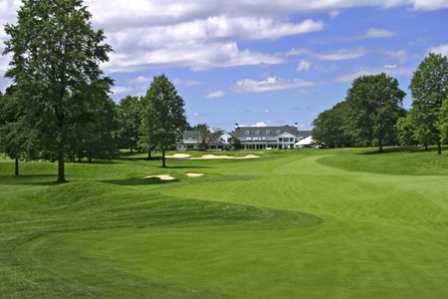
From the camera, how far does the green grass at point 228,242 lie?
32.8ft

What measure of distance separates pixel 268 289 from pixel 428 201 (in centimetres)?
2057

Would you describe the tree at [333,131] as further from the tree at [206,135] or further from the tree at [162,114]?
the tree at [162,114]

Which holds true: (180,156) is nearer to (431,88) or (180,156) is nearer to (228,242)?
(431,88)

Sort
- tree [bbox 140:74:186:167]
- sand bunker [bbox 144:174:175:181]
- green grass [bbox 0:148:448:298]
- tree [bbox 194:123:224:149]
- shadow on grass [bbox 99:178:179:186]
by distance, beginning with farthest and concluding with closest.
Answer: tree [bbox 194:123:224:149] → tree [bbox 140:74:186:167] → sand bunker [bbox 144:174:175:181] → shadow on grass [bbox 99:178:179:186] → green grass [bbox 0:148:448:298]

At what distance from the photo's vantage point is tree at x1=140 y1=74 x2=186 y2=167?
7281 centimetres

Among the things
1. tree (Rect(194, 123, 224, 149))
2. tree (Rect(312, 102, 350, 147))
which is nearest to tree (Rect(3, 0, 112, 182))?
tree (Rect(312, 102, 350, 147))

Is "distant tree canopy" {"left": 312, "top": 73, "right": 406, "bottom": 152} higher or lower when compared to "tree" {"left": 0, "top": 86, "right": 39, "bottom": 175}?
higher

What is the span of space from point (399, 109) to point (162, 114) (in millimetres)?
43745

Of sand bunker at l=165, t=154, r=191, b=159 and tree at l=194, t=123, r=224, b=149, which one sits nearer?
sand bunker at l=165, t=154, r=191, b=159

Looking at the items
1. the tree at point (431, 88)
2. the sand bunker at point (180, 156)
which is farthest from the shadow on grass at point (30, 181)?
the tree at point (431, 88)

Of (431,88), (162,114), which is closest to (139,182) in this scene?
(162,114)

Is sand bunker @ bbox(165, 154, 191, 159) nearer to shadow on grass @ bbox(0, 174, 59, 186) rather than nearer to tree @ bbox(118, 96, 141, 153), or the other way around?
tree @ bbox(118, 96, 141, 153)

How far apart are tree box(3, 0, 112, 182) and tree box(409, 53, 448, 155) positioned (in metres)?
51.5

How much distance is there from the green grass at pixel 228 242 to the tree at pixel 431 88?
144 feet
